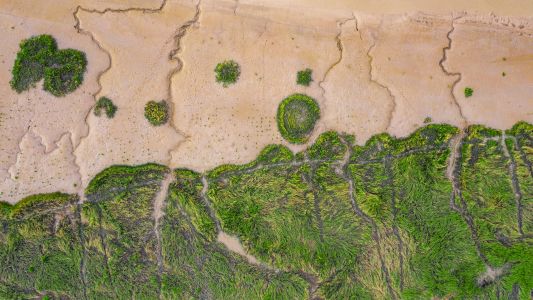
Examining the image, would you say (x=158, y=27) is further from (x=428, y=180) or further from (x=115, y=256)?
(x=428, y=180)

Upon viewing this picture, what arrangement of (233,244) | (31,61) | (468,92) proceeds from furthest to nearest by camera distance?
(233,244) < (468,92) < (31,61)

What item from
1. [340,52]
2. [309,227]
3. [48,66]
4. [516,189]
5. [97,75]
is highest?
[340,52]

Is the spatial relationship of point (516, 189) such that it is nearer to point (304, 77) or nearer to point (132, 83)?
point (304, 77)

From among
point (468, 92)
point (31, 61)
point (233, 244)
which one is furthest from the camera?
point (233, 244)

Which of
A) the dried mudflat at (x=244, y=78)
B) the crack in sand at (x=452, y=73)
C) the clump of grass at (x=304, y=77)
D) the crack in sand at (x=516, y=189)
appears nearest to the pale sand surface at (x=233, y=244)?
the dried mudflat at (x=244, y=78)

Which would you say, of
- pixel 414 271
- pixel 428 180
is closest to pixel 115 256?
pixel 414 271

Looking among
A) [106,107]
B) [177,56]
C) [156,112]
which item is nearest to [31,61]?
[106,107]
